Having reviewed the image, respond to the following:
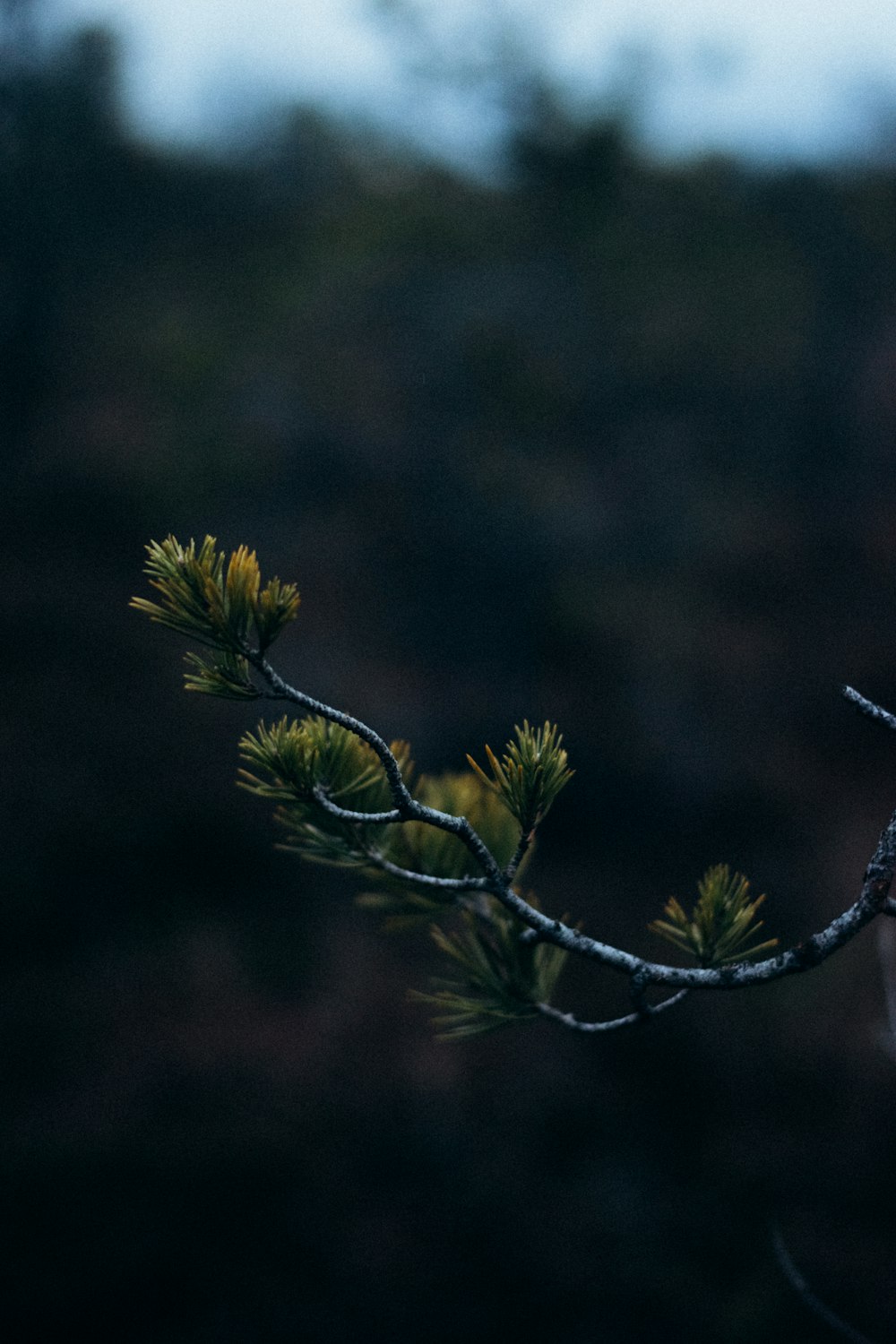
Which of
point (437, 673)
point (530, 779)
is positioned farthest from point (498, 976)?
point (437, 673)

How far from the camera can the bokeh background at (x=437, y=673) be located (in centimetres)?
246

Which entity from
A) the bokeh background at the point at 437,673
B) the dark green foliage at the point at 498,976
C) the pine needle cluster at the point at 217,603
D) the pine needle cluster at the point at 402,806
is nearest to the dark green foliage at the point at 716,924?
the pine needle cluster at the point at 402,806

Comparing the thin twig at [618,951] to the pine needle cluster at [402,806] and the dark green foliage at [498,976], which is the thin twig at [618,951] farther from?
the dark green foliage at [498,976]

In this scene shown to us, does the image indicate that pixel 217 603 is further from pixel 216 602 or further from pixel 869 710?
pixel 869 710

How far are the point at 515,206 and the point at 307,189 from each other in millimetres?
1341

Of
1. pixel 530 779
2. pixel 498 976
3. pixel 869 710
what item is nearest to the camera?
pixel 869 710

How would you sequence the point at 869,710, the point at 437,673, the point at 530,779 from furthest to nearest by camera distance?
the point at 437,673 → the point at 530,779 → the point at 869,710

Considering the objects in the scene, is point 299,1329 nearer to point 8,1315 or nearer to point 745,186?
point 8,1315

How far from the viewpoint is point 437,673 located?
3.93 meters

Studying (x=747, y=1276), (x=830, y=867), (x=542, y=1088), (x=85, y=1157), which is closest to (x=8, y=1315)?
(x=85, y=1157)

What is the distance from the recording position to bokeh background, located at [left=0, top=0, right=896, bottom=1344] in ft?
8.08

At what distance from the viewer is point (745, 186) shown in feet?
17.5

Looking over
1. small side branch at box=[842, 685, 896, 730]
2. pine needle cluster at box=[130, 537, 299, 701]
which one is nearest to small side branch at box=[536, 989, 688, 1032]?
small side branch at box=[842, 685, 896, 730]

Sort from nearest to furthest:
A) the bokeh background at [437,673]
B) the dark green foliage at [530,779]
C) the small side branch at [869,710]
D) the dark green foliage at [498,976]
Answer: the small side branch at [869,710] → the dark green foliage at [530,779] → the dark green foliage at [498,976] → the bokeh background at [437,673]
